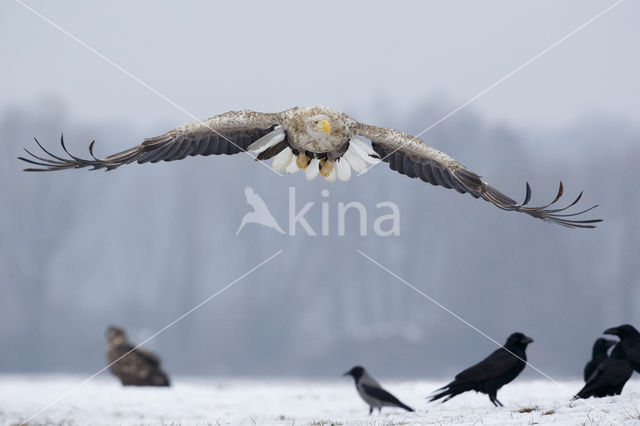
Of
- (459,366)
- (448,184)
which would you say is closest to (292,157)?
(448,184)

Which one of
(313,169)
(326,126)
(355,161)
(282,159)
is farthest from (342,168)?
(326,126)

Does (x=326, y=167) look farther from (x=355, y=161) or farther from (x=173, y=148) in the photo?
(x=173, y=148)

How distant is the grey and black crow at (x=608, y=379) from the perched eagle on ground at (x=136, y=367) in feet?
28.4

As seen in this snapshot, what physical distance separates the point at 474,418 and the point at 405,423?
25.2 inches

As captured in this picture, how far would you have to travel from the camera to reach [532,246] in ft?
84.1

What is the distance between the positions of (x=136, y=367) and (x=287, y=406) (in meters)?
3.41

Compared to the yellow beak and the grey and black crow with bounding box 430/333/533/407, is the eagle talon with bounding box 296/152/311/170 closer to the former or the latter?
the yellow beak

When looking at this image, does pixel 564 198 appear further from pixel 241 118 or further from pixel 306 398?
pixel 241 118

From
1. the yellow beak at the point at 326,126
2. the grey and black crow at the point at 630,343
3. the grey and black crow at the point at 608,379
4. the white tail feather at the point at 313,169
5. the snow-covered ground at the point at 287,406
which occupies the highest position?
the yellow beak at the point at 326,126

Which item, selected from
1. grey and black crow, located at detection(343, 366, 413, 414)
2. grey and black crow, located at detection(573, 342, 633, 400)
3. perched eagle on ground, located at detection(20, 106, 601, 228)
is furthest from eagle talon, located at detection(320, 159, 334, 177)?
grey and black crow, located at detection(573, 342, 633, 400)

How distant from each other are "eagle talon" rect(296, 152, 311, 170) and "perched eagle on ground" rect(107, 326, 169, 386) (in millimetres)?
6529

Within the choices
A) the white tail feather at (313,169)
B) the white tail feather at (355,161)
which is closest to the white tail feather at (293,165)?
the white tail feather at (313,169)

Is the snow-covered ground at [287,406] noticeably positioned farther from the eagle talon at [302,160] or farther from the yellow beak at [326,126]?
the yellow beak at [326,126]

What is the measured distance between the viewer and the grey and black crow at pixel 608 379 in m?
6.97
